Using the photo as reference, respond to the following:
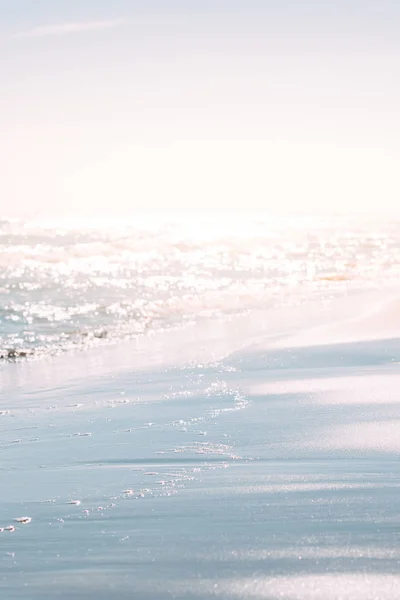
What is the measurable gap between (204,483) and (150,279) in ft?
113

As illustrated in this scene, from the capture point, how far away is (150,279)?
40.0 m

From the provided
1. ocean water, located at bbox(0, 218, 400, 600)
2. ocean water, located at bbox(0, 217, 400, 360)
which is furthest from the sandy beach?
ocean water, located at bbox(0, 217, 400, 360)

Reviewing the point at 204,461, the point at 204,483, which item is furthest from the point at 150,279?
the point at 204,483

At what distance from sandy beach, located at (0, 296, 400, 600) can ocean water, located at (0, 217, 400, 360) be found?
6.42 meters

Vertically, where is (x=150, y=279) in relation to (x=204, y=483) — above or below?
above

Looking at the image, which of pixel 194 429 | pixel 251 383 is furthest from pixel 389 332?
pixel 194 429

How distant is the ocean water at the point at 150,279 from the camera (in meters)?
21.1

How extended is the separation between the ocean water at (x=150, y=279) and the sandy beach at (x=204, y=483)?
6.42m

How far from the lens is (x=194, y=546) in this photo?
4516 millimetres

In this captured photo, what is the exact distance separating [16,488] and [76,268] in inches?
1640

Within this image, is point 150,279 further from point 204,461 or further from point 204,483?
point 204,483

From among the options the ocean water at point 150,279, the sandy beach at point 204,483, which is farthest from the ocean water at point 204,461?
the ocean water at point 150,279

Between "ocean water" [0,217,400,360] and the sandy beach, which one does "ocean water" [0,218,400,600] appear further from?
"ocean water" [0,217,400,360]

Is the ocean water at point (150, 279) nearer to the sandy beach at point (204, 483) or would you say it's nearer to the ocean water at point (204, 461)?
the ocean water at point (204, 461)
